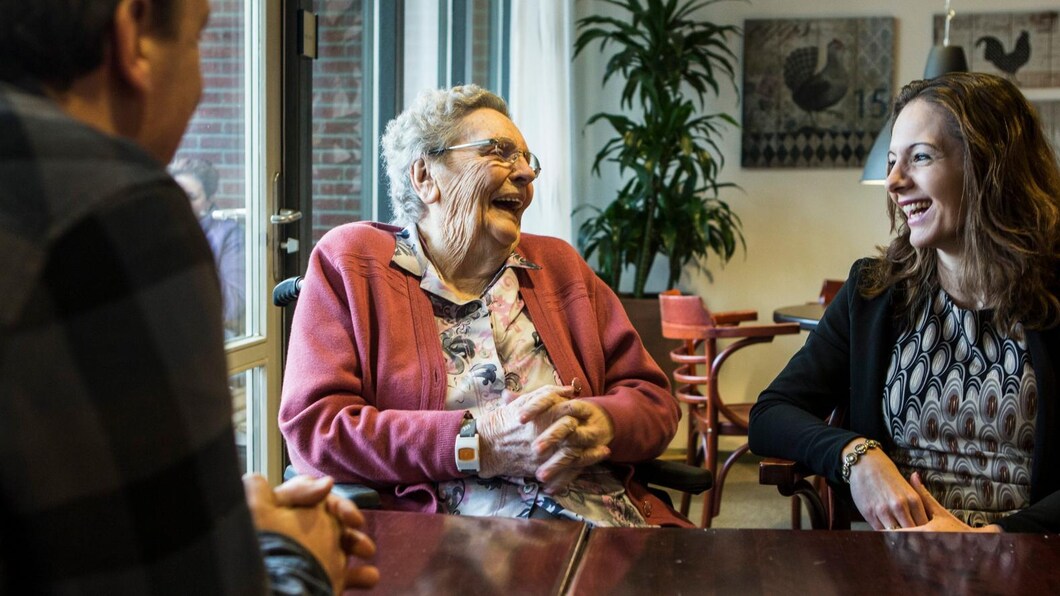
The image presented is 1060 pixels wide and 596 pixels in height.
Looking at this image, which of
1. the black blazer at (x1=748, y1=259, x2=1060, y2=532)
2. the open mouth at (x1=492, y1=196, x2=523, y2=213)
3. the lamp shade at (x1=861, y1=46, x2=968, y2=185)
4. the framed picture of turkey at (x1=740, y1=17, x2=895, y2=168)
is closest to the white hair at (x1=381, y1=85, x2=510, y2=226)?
the open mouth at (x1=492, y1=196, x2=523, y2=213)

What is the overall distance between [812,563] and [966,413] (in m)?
0.71

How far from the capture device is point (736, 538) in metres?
1.21

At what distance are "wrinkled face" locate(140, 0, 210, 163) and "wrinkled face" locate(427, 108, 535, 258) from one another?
129 cm

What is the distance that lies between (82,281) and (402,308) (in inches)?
52.1

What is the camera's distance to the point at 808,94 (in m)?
5.59

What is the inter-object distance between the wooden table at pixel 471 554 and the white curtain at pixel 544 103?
2.97 metres

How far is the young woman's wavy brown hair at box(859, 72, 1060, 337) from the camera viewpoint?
170cm

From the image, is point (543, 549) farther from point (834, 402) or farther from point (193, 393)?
point (834, 402)

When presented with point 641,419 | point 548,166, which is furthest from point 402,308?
point 548,166

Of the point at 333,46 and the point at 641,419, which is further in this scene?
the point at 333,46

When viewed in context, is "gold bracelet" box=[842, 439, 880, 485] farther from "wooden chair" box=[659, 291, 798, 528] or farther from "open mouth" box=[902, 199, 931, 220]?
"wooden chair" box=[659, 291, 798, 528]

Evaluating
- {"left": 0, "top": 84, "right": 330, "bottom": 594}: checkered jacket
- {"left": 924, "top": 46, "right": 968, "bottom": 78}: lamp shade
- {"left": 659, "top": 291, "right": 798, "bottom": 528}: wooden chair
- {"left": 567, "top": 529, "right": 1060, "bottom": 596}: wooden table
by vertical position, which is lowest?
{"left": 659, "top": 291, "right": 798, "bottom": 528}: wooden chair

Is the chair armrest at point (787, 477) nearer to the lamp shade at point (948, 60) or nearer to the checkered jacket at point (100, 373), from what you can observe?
the checkered jacket at point (100, 373)

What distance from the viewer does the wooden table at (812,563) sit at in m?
1.05
